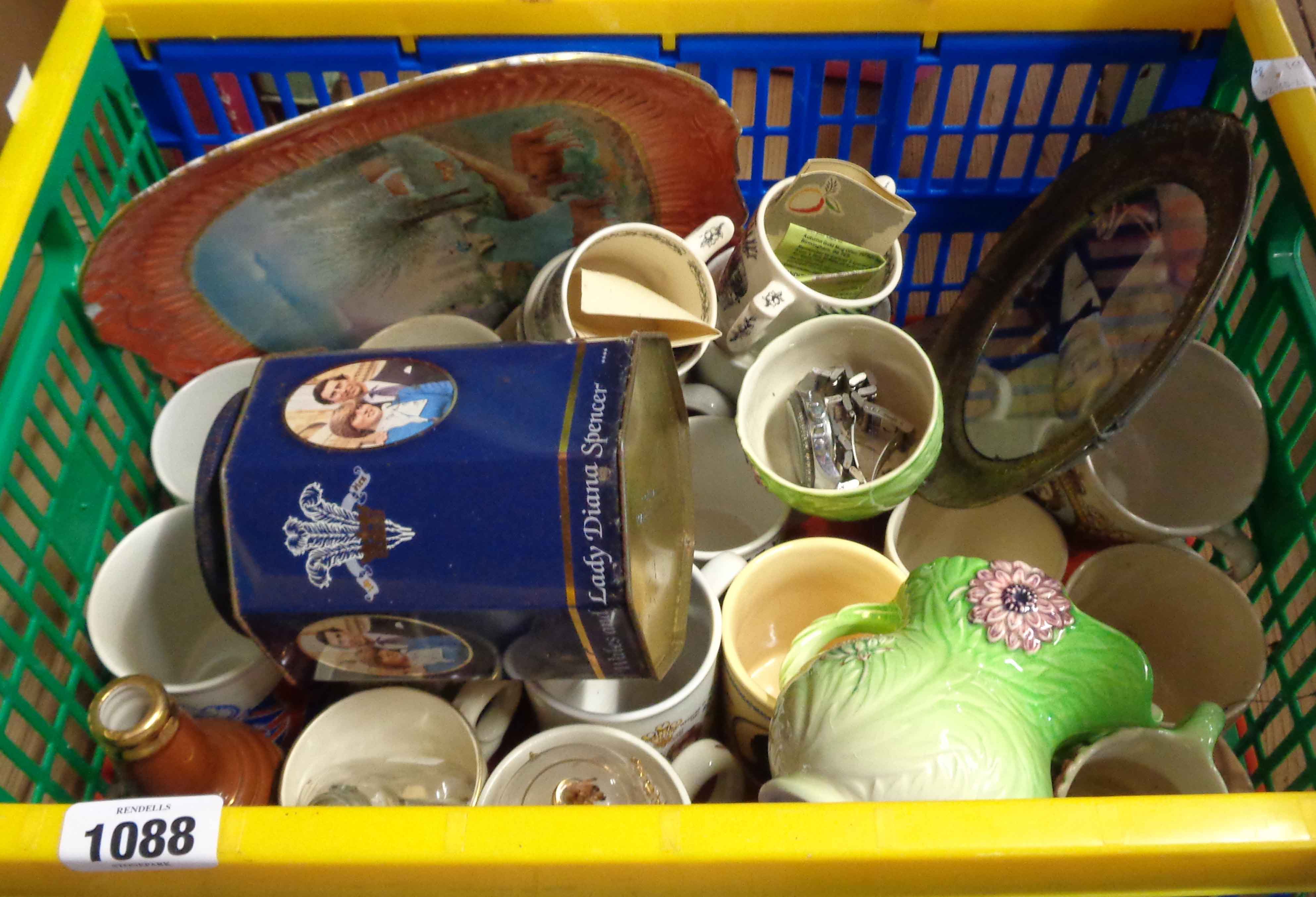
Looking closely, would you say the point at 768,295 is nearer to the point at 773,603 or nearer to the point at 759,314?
the point at 759,314

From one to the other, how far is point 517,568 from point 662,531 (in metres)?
0.13

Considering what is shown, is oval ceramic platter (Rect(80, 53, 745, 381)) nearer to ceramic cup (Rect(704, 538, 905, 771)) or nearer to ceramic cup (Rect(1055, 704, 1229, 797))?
ceramic cup (Rect(704, 538, 905, 771))

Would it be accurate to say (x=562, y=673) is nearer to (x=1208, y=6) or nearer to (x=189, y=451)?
(x=189, y=451)

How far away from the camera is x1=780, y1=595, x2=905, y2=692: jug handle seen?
0.53 meters

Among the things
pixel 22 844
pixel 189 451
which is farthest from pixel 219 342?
pixel 22 844

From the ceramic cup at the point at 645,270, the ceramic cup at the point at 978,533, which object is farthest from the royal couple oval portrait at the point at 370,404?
the ceramic cup at the point at 978,533

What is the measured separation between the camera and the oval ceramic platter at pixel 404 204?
56cm

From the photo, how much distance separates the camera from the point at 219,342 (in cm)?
68

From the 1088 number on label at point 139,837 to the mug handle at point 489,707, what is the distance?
22 cm

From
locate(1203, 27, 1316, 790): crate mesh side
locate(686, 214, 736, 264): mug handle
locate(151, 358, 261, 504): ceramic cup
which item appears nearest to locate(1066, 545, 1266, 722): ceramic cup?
locate(1203, 27, 1316, 790): crate mesh side

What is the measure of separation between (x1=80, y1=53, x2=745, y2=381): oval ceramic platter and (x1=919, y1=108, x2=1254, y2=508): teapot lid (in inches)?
8.5

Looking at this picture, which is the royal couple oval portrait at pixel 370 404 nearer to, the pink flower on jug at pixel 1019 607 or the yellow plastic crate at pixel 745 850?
the yellow plastic crate at pixel 745 850

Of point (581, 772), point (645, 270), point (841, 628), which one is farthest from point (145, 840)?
point (645, 270)

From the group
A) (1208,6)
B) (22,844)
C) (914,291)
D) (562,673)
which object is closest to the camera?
(22,844)
